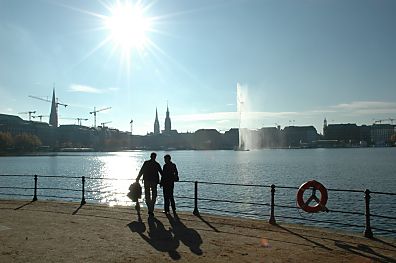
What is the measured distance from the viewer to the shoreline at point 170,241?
31.1 ft

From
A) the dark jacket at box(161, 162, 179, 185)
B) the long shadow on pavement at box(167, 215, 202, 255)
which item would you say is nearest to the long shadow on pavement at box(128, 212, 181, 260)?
the long shadow on pavement at box(167, 215, 202, 255)

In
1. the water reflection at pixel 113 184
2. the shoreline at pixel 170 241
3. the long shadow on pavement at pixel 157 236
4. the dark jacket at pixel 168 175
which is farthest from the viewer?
the water reflection at pixel 113 184

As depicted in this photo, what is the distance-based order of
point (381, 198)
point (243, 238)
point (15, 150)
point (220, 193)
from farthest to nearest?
point (15, 150) → point (220, 193) → point (381, 198) → point (243, 238)

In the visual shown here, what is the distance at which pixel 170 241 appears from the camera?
433 inches

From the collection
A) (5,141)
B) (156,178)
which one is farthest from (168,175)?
(5,141)

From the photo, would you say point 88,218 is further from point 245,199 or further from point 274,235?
point 245,199

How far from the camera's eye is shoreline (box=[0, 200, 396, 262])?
9477 mm

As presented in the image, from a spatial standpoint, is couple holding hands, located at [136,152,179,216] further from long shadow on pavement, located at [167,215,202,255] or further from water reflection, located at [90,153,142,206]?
water reflection, located at [90,153,142,206]

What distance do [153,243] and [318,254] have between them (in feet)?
13.4

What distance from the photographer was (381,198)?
33.6 meters

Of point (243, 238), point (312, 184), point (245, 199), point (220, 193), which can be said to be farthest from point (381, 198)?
point (243, 238)

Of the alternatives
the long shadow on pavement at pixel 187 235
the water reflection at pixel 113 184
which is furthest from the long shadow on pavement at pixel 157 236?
the water reflection at pixel 113 184

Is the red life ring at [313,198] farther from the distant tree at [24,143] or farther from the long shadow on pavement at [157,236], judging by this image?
the distant tree at [24,143]

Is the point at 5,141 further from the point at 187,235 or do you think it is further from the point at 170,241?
the point at 170,241
